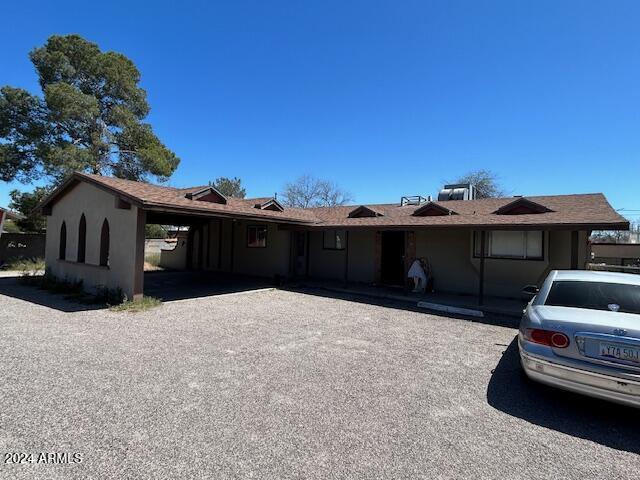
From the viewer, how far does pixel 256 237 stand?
15461 millimetres

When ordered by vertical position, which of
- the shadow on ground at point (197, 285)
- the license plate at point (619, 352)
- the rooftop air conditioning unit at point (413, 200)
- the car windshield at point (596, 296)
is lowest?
the shadow on ground at point (197, 285)

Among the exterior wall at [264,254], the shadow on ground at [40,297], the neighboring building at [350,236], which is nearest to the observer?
the shadow on ground at [40,297]

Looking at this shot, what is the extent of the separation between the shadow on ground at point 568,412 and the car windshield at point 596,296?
107 centimetres

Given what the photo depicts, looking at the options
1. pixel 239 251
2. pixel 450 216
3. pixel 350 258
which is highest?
pixel 450 216

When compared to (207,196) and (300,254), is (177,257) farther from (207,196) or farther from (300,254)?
(207,196)

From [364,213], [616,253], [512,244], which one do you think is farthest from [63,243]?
[616,253]

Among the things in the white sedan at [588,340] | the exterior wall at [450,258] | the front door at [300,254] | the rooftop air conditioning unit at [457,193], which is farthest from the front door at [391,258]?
the white sedan at [588,340]

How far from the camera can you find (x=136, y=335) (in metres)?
6.17

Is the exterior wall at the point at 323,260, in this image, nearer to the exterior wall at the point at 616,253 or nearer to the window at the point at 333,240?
the window at the point at 333,240

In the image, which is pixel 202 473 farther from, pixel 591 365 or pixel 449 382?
pixel 591 365

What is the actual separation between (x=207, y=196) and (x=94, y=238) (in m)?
3.46

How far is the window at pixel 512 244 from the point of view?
33.1 feet

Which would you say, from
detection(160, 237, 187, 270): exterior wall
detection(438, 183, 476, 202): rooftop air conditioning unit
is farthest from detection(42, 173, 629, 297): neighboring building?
detection(438, 183, 476, 202): rooftop air conditioning unit

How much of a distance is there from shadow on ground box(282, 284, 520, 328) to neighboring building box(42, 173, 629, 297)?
1.06 meters
